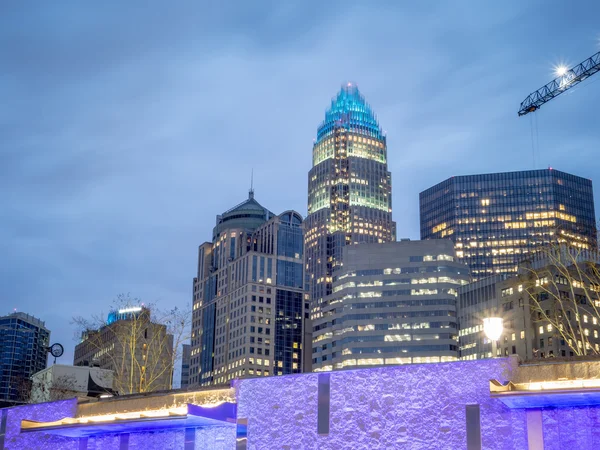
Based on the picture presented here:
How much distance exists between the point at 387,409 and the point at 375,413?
400 millimetres

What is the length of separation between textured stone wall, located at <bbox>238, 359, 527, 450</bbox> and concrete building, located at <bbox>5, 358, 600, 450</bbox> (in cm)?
3

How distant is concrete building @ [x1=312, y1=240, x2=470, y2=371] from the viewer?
180 metres

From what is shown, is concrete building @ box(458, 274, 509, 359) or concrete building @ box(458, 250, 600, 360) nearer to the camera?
concrete building @ box(458, 250, 600, 360)

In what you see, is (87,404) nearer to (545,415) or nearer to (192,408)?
(192,408)

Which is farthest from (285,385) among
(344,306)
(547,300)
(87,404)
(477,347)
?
(344,306)

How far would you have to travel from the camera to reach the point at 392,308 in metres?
187

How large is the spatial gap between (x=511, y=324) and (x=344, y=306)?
1782 inches

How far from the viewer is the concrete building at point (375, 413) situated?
19.8m

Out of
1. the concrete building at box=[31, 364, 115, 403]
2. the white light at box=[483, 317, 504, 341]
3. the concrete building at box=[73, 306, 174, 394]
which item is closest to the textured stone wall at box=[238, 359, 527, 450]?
the white light at box=[483, 317, 504, 341]

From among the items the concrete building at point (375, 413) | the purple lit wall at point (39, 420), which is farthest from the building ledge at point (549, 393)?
the purple lit wall at point (39, 420)

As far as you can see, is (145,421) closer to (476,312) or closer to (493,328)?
(493,328)

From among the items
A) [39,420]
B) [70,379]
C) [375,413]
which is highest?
[70,379]

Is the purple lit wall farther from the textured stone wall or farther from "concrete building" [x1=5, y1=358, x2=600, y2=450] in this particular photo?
the textured stone wall

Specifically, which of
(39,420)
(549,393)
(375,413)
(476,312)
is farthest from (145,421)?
(476,312)
